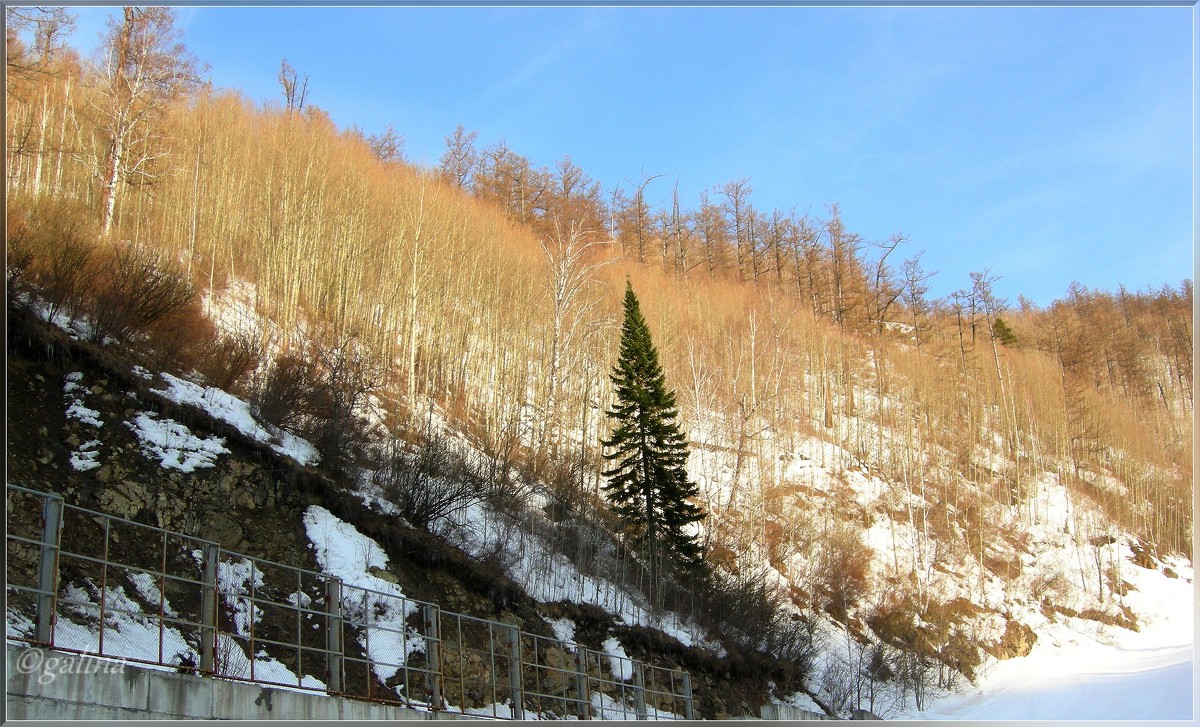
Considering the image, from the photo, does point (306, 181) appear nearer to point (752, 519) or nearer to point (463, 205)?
point (463, 205)

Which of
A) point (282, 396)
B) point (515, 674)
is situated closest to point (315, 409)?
point (282, 396)

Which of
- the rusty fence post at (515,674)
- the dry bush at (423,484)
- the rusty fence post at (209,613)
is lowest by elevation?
the rusty fence post at (515,674)

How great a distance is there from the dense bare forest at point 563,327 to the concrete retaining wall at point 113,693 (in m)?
7.61

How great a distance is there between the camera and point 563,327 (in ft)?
107

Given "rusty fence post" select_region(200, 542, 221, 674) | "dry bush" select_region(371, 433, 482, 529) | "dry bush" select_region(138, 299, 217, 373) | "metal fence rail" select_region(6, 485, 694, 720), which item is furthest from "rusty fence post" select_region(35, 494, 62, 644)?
"dry bush" select_region(371, 433, 482, 529)

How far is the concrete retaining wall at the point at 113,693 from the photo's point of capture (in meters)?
5.98

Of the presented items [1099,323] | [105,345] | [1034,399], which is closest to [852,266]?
[1034,399]

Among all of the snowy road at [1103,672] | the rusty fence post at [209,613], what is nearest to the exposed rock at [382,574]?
the rusty fence post at [209,613]

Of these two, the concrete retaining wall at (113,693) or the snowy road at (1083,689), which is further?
the snowy road at (1083,689)

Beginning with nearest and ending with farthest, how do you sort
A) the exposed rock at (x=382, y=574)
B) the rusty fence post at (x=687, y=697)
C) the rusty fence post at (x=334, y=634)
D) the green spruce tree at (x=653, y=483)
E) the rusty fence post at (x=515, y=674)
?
the rusty fence post at (x=334, y=634)
the rusty fence post at (x=515, y=674)
the exposed rock at (x=382, y=574)
the rusty fence post at (x=687, y=697)
the green spruce tree at (x=653, y=483)

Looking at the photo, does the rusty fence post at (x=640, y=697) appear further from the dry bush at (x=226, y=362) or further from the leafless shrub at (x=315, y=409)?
the dry bush at (x=226, y=362)

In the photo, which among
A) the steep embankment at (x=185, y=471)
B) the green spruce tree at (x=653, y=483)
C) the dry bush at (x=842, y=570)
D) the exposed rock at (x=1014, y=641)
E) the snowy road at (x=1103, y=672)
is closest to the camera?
the steep embankment at (x=185, y=471)

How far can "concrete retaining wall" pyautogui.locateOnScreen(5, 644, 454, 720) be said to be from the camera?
598 cm

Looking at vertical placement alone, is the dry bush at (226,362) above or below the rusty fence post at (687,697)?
above
